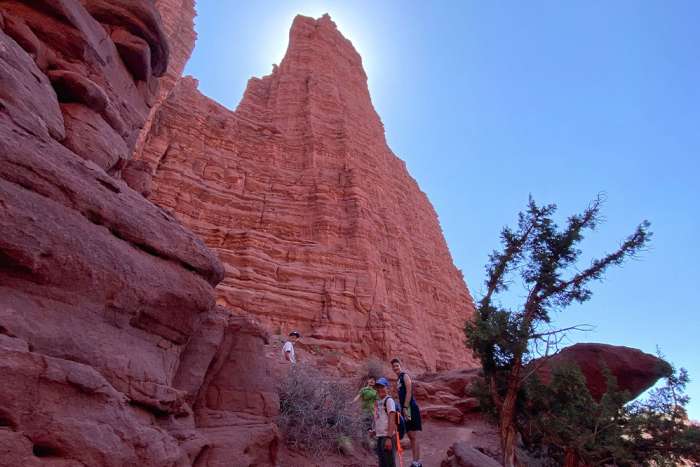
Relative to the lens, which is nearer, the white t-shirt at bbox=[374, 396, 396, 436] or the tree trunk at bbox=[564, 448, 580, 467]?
the white t-shirt at bbox=[374, 396, 396, 436]

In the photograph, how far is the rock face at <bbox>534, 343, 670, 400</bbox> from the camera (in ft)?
41.9

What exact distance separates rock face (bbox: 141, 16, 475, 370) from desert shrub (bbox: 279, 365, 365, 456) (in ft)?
36.4

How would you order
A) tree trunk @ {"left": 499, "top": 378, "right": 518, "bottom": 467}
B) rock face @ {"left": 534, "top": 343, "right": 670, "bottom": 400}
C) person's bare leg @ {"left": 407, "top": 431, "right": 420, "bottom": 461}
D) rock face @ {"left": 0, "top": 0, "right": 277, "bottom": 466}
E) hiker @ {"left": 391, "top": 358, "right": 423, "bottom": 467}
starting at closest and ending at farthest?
rock face @ {"left": 0, "top": 0, "right": 277, "bottom": 466} → person's bare leg @ {"left": 407, "top": 431, "right": 420, "bottom": 461} → hiker @ {"left": 391, "top": 358, "right": 423, "bottom": 467} → tree trunk @ {"left": 499, "top": 378, "right": 518, "bottom": 467} → rock face @ {"left": 534, "top": 343, "right": 670, "bottom": 400}

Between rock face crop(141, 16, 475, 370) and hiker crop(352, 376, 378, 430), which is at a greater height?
rock face crop(141, 16, 475, 370)

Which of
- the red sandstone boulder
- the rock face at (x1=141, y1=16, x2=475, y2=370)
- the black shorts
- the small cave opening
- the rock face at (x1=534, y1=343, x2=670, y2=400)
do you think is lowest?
the red sandstone boulder

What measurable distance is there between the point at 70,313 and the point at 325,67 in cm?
4002

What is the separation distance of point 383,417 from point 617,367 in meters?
9.68

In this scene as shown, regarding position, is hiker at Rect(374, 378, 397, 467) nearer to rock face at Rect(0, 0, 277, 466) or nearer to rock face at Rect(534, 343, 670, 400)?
rock face at Rect(0, 0, 277, 466)

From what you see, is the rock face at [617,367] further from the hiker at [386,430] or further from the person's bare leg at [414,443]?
the hiker at [386,430]

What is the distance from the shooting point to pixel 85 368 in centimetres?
424

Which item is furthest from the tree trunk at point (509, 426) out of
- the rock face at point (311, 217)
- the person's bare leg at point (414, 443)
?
the rock face at point (311, 217)

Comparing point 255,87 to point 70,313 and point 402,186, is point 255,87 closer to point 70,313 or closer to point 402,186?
point 402,186

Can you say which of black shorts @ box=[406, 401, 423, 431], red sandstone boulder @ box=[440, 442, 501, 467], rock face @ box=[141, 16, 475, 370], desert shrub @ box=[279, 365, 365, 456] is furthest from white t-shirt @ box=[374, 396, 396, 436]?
rock face @ box=[141, 16, 475, 370]

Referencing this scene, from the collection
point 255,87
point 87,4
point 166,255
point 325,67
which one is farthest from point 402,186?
point 166,255
